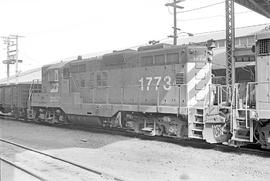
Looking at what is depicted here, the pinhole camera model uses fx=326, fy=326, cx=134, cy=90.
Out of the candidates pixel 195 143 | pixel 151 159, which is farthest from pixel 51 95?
pixel 151 159

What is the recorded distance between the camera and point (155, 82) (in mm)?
13008

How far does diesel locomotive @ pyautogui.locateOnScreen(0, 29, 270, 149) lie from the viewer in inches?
385

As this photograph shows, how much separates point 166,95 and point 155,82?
30.8 inches

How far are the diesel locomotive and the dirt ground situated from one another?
2.92 ft

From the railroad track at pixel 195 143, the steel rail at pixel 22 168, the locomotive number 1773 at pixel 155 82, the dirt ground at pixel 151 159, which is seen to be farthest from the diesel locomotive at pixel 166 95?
the steel rail at pixel 22 168

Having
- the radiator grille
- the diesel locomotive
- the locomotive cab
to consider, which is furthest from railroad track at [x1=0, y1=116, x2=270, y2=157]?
the locomotive cab

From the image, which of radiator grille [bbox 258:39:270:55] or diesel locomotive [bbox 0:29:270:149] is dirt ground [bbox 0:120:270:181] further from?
radiator grille [bbox 258:39:270:55]

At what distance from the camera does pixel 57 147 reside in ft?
37.2

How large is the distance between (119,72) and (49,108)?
6.53 metres

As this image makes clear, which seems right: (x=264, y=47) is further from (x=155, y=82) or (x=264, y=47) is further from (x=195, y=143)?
(x=155, y=82)

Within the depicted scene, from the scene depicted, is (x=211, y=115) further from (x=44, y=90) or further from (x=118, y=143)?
(x=44, y=90)

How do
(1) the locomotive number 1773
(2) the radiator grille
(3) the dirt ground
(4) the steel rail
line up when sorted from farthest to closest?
(1) the locomotive number 1773
(2) the radiator grille
(3) the dirt ground
(4) the steel rail

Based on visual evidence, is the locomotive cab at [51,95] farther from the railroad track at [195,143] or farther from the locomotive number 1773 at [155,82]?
the locomotive number 1773 at [155,82]

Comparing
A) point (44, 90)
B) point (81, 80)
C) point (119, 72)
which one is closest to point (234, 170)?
point (119, 72)
